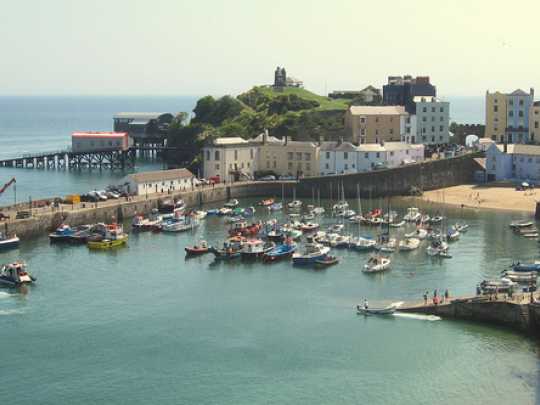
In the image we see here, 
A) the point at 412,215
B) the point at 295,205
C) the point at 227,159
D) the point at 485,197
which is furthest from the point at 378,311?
the point at 227,159

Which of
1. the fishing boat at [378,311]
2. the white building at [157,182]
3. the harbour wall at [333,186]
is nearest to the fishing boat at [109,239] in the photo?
the harbour wall at [333,186]

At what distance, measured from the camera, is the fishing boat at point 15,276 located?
49062mm

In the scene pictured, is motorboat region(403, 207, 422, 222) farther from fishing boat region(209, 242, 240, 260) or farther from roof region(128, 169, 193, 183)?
roof region(128, 169, 193, 183)

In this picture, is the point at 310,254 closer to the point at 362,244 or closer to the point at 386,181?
the point at 362,244

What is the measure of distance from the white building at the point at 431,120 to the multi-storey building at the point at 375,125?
Result: 13.7ft

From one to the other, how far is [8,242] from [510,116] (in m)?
53.9

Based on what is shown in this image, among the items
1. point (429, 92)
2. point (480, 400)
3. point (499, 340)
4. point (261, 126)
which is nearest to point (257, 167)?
point (261, 126)

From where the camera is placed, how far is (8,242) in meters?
58.7

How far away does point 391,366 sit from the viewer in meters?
37.1

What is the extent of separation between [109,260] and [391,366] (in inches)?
931

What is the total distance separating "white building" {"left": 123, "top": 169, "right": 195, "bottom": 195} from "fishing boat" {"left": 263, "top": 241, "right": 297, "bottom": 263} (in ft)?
Result: 70.1

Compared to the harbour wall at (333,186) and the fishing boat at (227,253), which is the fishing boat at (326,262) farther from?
the harbour wall at (333,186)

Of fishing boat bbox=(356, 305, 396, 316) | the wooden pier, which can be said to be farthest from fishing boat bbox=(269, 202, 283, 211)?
the wooden pier

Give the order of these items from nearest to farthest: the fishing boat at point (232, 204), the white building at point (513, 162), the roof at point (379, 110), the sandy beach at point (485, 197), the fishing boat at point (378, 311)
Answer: the fishing boat at point (378, 311) < the sandy beach at point (485, 197) < the fishing boat at point (232, 204) < the white building at point (513, 162) < the roof at point (379, 110)
